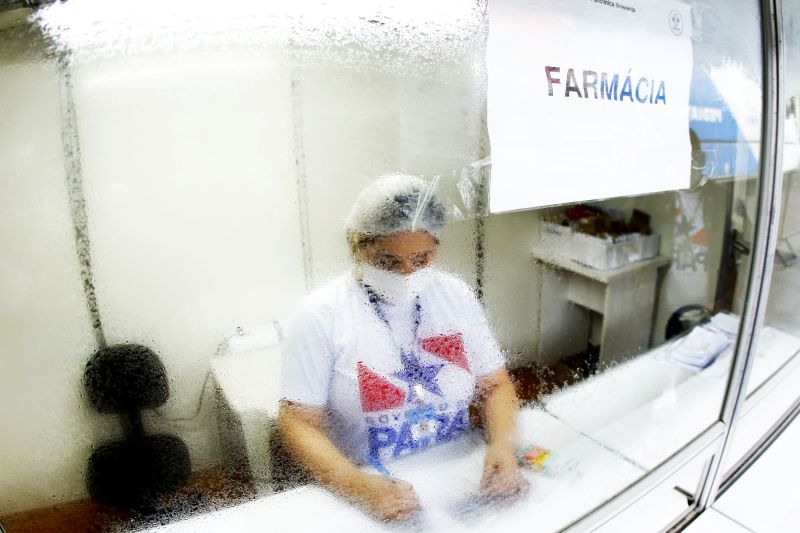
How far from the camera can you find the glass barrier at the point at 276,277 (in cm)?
56

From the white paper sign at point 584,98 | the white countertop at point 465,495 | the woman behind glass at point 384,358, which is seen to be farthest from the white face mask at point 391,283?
the white countertop at point 465,495

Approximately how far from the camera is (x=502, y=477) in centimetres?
86

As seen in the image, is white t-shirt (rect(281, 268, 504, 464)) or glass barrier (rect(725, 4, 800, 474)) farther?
glass barrier (rect(725, 4, 800, 474))

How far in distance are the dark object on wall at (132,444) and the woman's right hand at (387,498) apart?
1.02 feet

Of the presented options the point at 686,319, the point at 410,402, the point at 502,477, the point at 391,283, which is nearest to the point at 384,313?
the point at 391,283

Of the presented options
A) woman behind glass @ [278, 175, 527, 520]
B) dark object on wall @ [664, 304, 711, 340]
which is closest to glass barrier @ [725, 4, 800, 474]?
dark object on wall @ [664, 304, 711, 340]

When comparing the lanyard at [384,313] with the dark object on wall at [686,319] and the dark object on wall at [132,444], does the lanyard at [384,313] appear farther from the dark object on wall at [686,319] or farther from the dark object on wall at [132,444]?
the dark object on wall at [686,319]

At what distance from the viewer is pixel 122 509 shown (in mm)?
629

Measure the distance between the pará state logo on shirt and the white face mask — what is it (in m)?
0.10

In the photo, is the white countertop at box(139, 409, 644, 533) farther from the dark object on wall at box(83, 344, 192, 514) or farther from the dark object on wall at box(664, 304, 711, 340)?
the dark object on wall at box(664, 304, 711, 340)

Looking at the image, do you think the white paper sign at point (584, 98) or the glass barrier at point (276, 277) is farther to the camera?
the white paper sign at point (584, 98)

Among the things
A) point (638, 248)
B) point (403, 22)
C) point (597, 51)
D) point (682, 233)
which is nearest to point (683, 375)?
point (638, 248)

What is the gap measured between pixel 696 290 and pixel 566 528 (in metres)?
1.41

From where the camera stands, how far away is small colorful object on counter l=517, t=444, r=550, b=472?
0.91 metres
